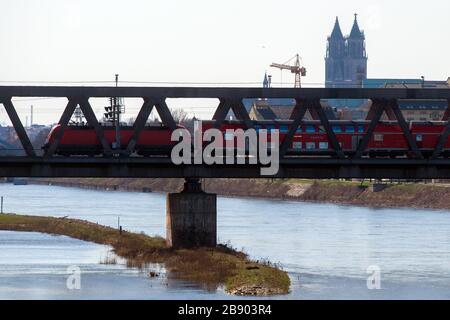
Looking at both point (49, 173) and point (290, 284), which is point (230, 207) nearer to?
point (49, 173)

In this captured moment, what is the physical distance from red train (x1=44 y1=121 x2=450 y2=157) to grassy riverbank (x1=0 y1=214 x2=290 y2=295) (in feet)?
25.3

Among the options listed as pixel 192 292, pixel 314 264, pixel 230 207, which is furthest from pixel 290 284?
pixel 230 207

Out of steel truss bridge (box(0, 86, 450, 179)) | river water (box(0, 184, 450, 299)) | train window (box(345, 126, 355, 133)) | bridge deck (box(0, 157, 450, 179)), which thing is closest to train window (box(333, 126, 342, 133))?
train window (box(345, 126, 355, 133))

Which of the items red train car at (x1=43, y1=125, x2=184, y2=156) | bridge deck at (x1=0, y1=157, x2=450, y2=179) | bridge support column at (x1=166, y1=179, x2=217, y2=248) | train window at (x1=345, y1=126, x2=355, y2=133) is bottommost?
bridge support column at (x1=166, y1=179, x2=217, y2=248)

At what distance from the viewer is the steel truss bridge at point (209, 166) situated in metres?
91.8

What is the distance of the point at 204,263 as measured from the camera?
85.1 m

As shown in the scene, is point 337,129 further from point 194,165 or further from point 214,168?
point 194,165

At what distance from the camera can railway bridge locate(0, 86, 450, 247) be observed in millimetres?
91812

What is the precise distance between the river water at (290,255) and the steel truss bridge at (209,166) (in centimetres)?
629

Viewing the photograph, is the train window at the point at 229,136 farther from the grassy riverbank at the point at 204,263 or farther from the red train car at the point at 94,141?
the grassy riverbank at the point at 204,263

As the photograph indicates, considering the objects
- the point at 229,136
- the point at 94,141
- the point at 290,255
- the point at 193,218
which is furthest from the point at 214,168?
the point at 94,141

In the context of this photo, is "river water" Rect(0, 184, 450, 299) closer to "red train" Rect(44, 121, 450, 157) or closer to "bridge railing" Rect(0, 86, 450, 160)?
"red train" Rect(44, 121, 450, 157)

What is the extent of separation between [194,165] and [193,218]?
394cm

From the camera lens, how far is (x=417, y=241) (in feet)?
375
